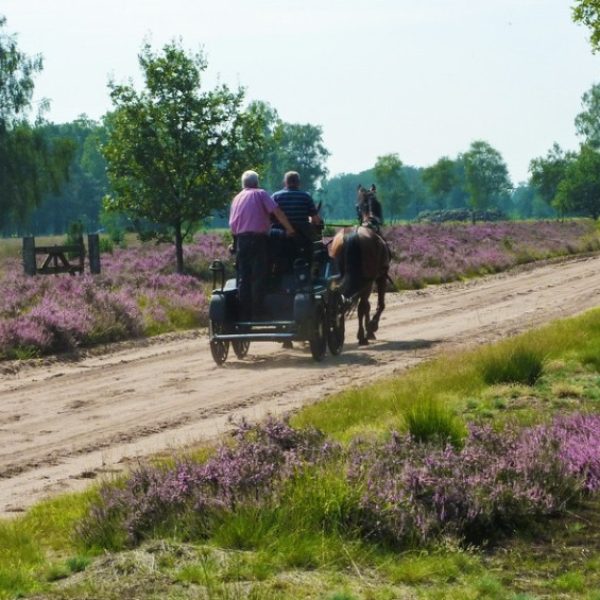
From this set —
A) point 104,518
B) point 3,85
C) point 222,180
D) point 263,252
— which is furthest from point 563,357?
point 3,85

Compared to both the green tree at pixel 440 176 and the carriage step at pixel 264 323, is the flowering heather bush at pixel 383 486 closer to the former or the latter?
the carriage step at pixel 264 323

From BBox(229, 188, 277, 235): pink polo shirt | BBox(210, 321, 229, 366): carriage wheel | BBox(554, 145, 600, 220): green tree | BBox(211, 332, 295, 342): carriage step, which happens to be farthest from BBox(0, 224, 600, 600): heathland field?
BBox(554, 145, 600, 220): green tree

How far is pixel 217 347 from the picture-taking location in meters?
16.5

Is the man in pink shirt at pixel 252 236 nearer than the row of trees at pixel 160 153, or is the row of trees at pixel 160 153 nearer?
the man in pink shirt at pixel 252 236

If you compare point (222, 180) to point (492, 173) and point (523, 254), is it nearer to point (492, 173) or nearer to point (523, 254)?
point (523, 254)

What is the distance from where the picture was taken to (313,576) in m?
6.53

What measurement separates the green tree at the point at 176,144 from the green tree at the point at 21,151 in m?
27.6

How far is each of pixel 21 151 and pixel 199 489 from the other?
53.0 m

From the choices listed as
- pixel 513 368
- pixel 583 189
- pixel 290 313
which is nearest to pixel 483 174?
pixel 583 189

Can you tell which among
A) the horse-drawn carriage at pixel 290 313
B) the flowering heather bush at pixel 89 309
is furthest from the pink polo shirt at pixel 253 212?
the flowering heather bush at pixel 89 309

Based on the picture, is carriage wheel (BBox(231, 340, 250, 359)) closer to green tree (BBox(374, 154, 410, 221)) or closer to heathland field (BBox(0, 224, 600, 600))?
heathland field (BBox(0, 224, 600, 600))

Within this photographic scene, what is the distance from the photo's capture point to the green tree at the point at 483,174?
18200 cm

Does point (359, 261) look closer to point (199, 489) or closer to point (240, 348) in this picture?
point (240, 348)

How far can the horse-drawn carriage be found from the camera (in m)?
16.2
